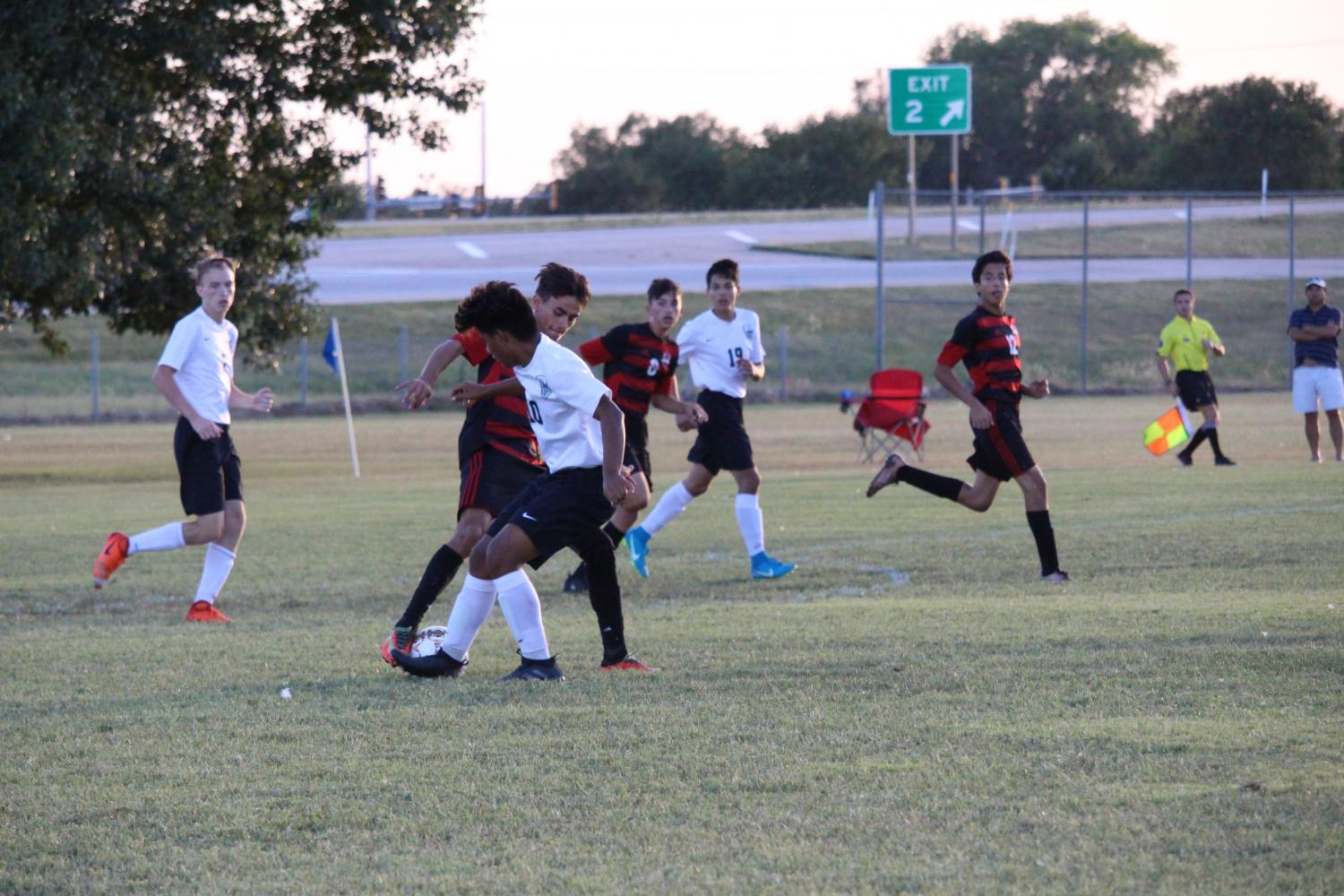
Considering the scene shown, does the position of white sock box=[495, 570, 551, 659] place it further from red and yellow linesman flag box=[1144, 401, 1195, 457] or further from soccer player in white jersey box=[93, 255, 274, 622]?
red and yellow linesman flag box=[1144, 401, 1195, 457]

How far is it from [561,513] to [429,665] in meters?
0.89

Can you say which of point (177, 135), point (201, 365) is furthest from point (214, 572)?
point (177, 135)

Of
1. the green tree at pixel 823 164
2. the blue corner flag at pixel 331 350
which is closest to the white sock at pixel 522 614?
the blue corner flag at pixel 331 350

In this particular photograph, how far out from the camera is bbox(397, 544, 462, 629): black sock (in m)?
6.80

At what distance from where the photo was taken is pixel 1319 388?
1733cm

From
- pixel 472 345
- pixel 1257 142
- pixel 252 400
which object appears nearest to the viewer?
pixel 472 345

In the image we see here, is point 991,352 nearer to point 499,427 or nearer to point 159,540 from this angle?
point 499,427

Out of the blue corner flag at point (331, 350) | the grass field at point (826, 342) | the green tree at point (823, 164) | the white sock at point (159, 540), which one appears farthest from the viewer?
the green tree at point (823, 164)

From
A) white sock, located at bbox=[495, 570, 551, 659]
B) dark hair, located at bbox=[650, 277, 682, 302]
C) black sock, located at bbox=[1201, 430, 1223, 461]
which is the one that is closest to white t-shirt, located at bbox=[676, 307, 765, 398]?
dark hair, located at bbox=[650, 277, 682, 302]

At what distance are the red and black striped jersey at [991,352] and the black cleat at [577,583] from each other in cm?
253

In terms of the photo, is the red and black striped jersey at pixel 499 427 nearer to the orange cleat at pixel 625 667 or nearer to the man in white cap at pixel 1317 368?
the orange cleat at pixel 625 667

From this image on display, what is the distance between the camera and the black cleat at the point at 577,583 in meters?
9.65

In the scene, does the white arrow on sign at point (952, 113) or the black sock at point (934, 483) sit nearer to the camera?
the black sock at point (934, 483)

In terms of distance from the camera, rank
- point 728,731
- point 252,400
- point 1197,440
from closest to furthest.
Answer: point 728,731
point 252,400
point 1197,440
